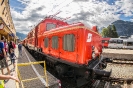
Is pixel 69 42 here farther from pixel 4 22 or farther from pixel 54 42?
pixel 4 22

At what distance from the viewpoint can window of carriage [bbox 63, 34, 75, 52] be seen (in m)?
6.76

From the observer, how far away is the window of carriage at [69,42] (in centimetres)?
676

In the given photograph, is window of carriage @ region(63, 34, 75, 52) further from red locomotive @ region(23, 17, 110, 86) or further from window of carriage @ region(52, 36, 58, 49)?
window of carriage @ region(52, 36, 58, 49)

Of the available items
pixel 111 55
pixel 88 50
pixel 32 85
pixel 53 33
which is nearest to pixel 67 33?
pixel 88 50

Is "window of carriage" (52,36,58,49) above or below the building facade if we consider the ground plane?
below

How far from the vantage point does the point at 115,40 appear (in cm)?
3956

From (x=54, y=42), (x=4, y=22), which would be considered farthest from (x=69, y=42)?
(x=4, y=22)

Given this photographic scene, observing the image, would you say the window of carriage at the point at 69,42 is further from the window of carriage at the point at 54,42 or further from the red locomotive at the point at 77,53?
the window of carriage at the point at 54,42

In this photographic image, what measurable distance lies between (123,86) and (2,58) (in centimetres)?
633

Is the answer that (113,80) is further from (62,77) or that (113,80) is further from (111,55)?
(111,55)

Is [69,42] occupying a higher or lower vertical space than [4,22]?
lower

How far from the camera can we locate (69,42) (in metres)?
7.03

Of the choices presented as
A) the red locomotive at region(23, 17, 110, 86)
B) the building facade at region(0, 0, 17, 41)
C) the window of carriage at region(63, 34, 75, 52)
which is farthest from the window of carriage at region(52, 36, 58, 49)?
the building facade at region(0, 0, 17, 41)

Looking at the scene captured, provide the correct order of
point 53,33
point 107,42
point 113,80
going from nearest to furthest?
point 113,80
point 53,33
point 107,42
